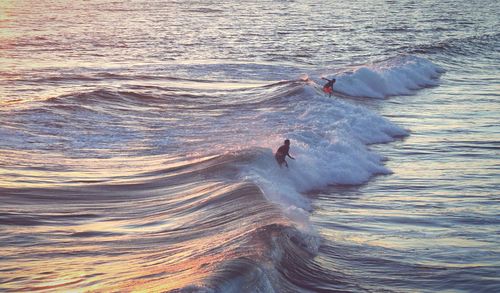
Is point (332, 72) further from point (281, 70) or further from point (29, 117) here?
point (29, 117)

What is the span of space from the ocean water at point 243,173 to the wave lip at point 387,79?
4.7 inches

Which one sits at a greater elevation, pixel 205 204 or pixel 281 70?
pixel 281 70

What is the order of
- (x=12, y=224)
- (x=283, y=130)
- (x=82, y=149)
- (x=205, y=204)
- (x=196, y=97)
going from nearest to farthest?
(x=12, y=224) → (x=205, y=204) → (x=82, y=149) → (x=283, y=130) → (x=196, y=97)


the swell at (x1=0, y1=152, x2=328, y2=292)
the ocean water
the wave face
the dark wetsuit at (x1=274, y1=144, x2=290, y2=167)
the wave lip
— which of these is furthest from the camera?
the wave lip

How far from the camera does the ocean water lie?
9.28 metres

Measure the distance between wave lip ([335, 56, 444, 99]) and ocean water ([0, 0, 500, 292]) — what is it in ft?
0.39

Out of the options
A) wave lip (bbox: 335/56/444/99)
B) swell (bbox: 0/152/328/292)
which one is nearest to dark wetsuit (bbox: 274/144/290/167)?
swell (bbox: 0/152/328/292)

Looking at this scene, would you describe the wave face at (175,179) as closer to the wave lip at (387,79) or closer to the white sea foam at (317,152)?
the white sea foam at (317,152)

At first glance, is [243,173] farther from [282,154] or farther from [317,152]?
[317,152]

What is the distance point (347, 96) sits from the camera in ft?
84.9

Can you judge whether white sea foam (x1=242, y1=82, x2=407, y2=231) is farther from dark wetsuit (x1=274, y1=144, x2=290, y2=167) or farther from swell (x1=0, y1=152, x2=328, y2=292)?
swell (x1=0, y1=152, x2=328, y2=292)

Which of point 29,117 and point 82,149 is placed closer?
point 82,149

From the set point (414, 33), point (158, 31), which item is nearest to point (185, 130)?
point (158, 31)

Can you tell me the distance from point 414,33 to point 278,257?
39806 millimetres
